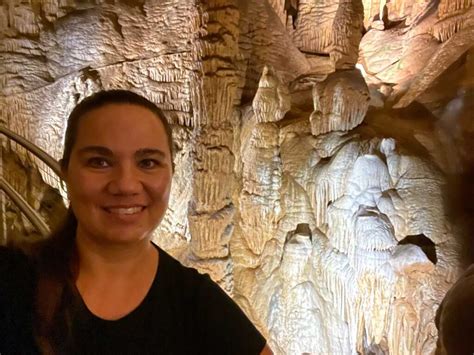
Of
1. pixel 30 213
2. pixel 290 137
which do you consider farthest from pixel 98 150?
pixel 290 137

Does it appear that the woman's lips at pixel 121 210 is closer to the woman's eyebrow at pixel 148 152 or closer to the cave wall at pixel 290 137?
the woman's eyebrow at pixel 148 152

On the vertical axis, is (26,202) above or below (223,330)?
above

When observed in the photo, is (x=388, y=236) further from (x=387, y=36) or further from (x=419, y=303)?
(x=387, y=36)

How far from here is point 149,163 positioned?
3.27ft

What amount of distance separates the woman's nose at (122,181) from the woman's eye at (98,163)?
2 centimetres

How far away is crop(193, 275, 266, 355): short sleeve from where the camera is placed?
3.14ft

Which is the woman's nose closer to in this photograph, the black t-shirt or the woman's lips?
the woman's lips

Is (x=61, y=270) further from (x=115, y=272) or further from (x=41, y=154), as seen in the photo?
(x=41, y=154)

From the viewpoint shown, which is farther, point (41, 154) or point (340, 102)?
point (340, 102)

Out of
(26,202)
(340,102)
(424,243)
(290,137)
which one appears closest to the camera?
(26,202)

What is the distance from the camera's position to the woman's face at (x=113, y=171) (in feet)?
3.14

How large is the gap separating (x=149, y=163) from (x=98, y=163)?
0.09 m

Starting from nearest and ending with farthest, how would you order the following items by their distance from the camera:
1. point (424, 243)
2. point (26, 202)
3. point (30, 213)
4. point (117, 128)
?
point (117, 128), point (30, 213), point (26, 202), point (424, 243)

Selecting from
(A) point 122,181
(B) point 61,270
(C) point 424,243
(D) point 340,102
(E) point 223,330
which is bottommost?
(C) point 424,243
